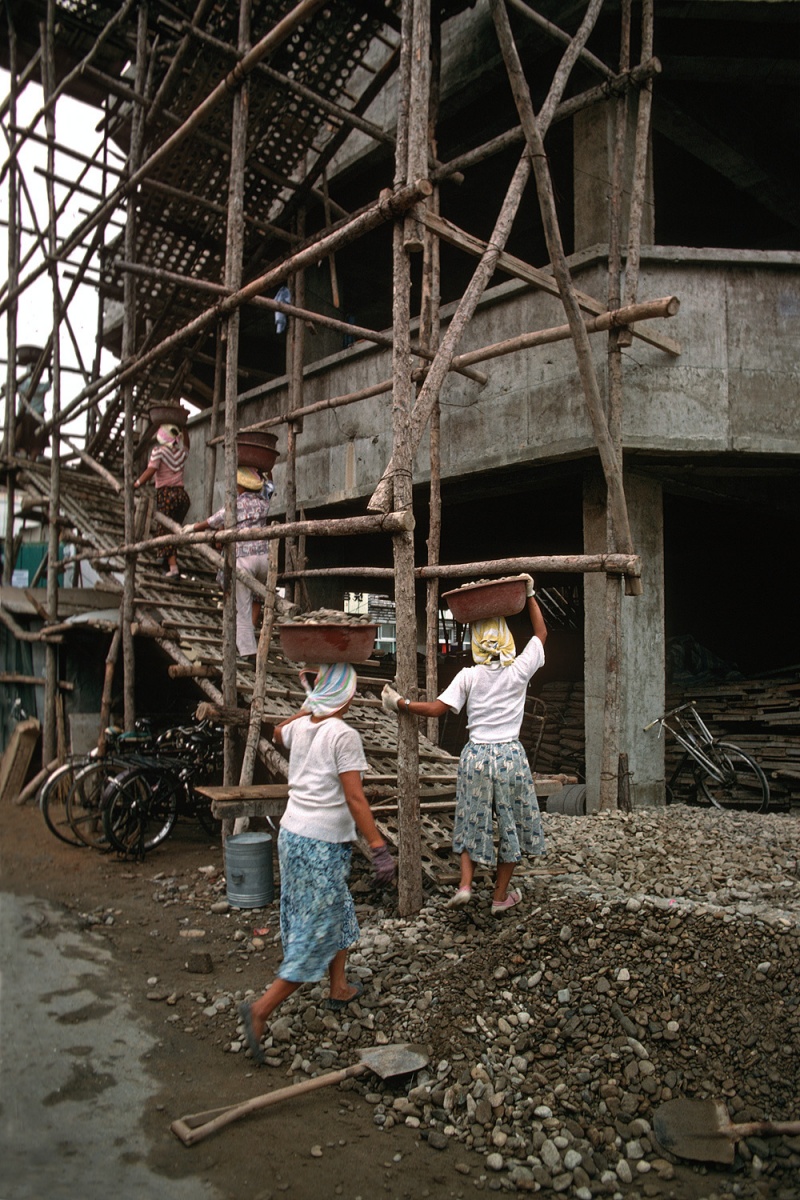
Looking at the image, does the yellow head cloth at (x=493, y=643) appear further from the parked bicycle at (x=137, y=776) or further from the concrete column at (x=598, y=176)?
the concrete column at (x=598, y=176)

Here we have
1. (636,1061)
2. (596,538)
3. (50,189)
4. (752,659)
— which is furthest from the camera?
(752,659)

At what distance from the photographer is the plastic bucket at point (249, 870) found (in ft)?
17.5

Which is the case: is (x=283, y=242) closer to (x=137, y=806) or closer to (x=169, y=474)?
(x=169, y=474)

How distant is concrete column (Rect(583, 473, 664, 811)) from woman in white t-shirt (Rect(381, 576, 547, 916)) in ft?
9.26

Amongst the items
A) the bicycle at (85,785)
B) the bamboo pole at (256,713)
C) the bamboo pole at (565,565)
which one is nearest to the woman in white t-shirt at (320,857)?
the bamboo pole at (565,565)

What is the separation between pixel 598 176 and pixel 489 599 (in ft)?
17.3

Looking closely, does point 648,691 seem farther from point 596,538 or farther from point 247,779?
point 247,779

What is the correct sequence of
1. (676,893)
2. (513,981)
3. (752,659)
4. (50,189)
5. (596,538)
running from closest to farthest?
(513,981) → (676,893) → (596,538) → (50,189) → (752,659)

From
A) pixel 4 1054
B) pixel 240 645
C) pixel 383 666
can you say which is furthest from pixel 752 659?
pixel 4 1054

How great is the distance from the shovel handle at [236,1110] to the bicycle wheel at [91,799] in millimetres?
4261

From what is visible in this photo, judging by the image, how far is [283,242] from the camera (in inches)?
439

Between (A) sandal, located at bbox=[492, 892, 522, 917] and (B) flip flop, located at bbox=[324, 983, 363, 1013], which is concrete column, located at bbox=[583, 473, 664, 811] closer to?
(A) sandal, located at bbox=[492, 892, 522, 917]

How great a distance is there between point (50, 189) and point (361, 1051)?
9.98 meters

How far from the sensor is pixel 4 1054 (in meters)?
3.52
